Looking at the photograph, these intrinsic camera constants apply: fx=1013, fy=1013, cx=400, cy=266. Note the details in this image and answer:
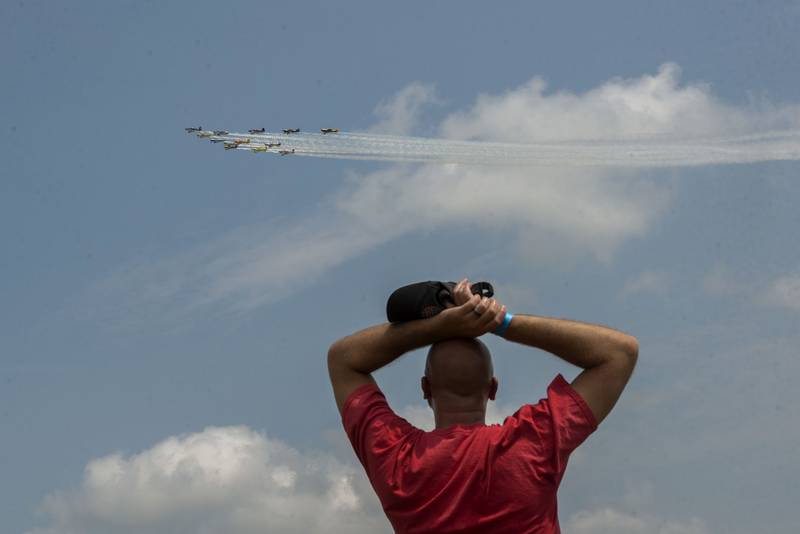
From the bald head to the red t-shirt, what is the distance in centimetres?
24

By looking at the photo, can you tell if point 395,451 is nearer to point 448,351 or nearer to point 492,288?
point 448,351

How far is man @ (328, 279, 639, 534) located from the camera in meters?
6.28

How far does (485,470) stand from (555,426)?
0.52m

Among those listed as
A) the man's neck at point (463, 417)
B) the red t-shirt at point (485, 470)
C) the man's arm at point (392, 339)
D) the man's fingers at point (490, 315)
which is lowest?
the red t-shirt at point (485, 470)

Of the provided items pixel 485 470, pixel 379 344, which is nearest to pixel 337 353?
pixel 379 344

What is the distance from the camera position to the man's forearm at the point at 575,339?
6645 mm

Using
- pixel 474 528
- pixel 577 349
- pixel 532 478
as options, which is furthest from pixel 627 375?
pixel 474 528

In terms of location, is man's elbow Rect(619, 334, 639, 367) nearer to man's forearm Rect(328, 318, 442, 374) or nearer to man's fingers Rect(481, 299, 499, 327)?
man's fingers Rect(481, 299, 499, 327)

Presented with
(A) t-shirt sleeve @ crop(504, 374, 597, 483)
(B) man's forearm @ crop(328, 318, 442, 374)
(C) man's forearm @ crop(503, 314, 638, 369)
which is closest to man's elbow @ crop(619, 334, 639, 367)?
(C) man's forearm @ crop(503, 314, 638, 369)

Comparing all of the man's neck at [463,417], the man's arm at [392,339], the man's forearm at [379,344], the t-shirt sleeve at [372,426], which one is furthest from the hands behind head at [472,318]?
the t-shirt sleeve at [372,426]

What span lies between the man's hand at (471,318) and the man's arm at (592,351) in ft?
0.67

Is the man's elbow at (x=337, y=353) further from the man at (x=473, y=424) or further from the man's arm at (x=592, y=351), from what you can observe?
the man's arm at (x=592, y=351)

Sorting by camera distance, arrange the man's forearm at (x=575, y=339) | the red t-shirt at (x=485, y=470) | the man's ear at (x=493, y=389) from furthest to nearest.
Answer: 1. the man's ear at (x=493, y=389)
2. the man's forearm at (x=575, y=339)
3. the red t-shirt at (x=485, y=470)

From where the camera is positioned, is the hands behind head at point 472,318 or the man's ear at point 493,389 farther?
the man's ear at point 493,389
